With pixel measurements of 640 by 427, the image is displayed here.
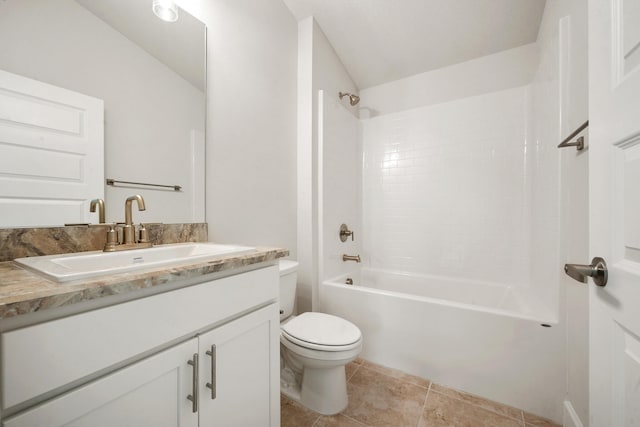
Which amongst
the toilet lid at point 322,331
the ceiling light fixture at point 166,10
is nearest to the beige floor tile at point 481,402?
the toilet lid at point 322,331

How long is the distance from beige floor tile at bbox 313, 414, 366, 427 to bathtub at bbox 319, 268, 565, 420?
518mm

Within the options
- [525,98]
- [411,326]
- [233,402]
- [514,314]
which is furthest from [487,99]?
[233,402]

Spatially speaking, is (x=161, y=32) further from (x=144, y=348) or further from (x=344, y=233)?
(x=344, y=233)

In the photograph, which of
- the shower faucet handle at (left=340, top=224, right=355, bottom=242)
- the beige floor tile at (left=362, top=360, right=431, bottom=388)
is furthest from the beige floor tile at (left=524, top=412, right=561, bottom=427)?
the shower faucet handle at (left=340, top=224, right=355, bottom=242)

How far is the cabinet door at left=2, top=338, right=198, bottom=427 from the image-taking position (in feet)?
1.59

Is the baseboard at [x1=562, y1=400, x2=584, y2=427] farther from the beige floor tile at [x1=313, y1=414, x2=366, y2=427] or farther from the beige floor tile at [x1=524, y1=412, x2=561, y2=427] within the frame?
the beige floor tile at [x1=313, y1=414, x2=366, y2=427]

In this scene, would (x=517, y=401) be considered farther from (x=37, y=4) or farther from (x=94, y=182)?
(x=37, y=4)

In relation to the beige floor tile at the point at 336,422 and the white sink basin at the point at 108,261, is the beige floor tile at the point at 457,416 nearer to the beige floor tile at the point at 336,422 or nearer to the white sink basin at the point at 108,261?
the beige floor tile at the point at 336,422

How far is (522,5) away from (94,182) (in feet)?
8.81

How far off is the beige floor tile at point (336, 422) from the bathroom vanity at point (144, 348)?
0.47 meters

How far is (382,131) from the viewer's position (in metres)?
2.63

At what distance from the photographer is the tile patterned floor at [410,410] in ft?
4.16

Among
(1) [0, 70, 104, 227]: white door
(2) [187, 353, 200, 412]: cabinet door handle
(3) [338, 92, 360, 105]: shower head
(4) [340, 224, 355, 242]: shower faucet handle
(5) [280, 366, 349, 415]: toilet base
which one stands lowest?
(5) [280, 366, 349, 415]: toilet base

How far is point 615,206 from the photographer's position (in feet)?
1.76
